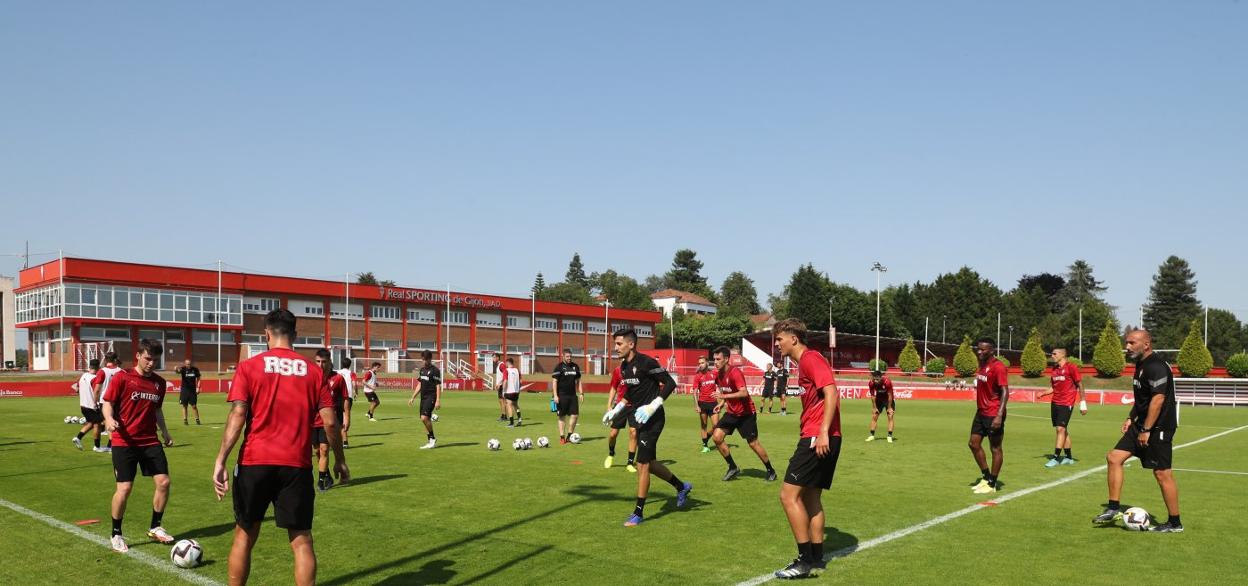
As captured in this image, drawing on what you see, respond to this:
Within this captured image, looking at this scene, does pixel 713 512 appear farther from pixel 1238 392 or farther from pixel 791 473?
pixel 1238 392

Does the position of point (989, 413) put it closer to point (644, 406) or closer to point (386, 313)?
point (644, 406)

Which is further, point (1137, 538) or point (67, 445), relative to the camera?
point (67, 445)

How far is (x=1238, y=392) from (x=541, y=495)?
4636 centimetres

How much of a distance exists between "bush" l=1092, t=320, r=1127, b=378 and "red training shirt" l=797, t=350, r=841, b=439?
7837 cm

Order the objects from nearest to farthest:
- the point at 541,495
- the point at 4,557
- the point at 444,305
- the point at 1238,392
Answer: the point at 4,557 < the point at 541,495 < the point at 1238,392 < the point at 444,305

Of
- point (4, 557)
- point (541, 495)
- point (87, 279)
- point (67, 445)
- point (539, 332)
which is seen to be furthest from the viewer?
point (539, 332)

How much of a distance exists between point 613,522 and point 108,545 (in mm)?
5473

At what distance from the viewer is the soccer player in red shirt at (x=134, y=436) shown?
29.4 feet

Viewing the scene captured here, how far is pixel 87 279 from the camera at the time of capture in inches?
2542

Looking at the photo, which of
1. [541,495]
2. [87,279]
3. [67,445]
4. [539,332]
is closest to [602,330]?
[539,332]

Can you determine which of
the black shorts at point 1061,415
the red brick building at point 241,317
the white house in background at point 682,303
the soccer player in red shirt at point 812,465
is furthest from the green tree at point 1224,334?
the soccer player in red shirt at point 812,465

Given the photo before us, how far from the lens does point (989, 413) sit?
41.3ft

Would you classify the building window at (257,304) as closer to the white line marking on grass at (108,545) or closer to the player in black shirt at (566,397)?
the player in black shirt at (566,397)

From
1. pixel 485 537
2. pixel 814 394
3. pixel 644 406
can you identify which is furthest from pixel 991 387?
pixel 485 537
